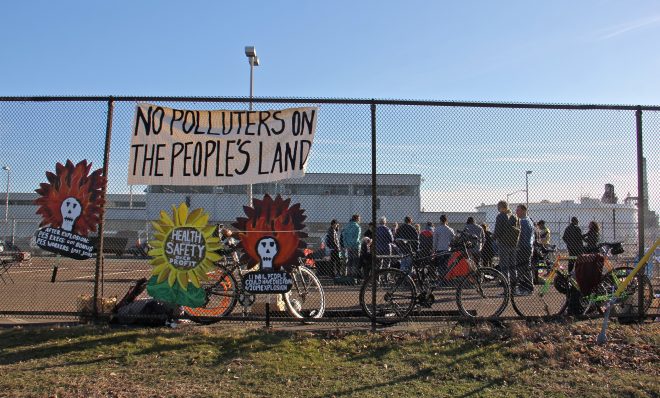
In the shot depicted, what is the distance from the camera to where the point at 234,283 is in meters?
6.75

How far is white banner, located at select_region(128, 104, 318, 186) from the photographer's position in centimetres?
659

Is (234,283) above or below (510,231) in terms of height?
below

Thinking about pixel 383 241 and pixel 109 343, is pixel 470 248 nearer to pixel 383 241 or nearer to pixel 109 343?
pixel 383 241

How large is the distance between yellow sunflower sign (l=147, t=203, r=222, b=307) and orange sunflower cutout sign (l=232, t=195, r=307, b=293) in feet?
1.37

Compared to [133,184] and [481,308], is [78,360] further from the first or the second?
[481,308]

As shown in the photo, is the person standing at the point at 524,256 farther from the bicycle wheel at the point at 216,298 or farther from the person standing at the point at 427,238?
the bicycle wheel at the point at 216,298

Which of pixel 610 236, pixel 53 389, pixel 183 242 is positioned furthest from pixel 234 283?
pixel 610 236

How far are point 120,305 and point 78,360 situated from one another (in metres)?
1.33

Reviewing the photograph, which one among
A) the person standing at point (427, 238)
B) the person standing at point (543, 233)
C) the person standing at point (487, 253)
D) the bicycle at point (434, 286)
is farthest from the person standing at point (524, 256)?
the person standing at point (543, 233)

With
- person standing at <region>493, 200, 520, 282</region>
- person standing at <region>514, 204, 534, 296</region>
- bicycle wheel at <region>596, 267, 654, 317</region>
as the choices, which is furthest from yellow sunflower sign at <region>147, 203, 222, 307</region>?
bicycle wheel at <region>596, 267, 654, 317</region>

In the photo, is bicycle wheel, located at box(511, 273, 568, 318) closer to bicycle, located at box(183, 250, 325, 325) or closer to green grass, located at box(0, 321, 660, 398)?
green grass, located at box(0, 321, 660, 398)

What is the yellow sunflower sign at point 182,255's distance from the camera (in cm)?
639

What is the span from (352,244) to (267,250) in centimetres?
452

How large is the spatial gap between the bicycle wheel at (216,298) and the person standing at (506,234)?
4127mm
